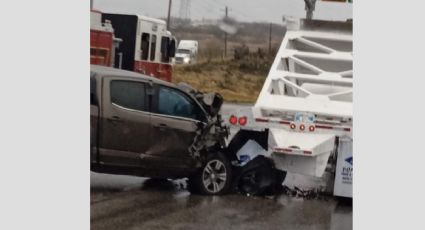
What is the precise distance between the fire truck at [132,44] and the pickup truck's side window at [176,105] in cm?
18

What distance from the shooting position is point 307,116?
8445 millimetres

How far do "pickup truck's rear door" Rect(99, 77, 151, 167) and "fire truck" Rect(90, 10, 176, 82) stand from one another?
0.57 feet

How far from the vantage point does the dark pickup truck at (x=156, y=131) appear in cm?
826

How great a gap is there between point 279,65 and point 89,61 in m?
1.89

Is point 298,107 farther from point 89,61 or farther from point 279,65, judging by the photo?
point 89,61

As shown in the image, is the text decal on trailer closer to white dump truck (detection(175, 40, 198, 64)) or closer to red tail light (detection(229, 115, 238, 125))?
red tail light (detection(229, 115, 238, 125))

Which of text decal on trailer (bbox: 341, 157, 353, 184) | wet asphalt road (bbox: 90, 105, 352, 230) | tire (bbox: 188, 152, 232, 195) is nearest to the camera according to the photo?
wet asphalt road (bbox: 90, 105, 352, 230)

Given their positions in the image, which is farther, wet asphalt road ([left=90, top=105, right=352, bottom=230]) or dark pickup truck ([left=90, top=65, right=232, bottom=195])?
dark pickup truck ([left=90, top=65, right=232, bottom=195])

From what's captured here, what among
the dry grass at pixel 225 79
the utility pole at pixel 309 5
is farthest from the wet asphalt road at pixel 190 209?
the utility pole at pixel 309 5

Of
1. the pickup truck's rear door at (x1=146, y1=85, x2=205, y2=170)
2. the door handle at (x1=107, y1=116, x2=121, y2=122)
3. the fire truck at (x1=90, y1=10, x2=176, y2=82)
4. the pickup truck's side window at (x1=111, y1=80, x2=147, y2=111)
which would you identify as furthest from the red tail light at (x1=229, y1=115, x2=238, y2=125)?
A: the door handle at (x1=107, y1=116, x2=121, y2=122)

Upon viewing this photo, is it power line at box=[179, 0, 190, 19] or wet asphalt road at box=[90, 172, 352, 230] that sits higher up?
power line at box=[179, 0, 190, 19]

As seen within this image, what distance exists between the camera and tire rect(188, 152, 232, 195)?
882 cm

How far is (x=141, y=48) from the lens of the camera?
8555mm

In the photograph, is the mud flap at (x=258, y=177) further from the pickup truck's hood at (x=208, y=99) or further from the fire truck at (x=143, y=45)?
the fire truck at (x=143, y=45)
